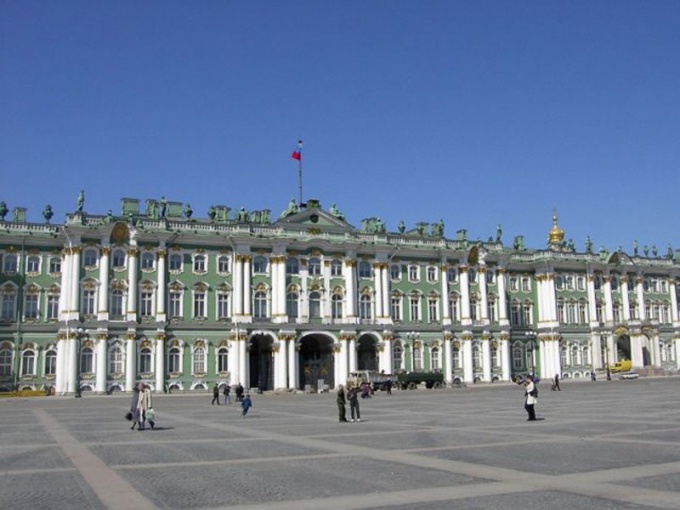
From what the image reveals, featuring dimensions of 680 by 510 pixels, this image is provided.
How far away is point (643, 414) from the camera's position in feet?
110

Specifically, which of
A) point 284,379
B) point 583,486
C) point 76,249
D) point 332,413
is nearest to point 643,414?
point 332,413

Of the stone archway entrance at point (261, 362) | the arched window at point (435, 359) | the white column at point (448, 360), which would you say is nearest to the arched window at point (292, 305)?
the stone archway entrance at point (261, 362)

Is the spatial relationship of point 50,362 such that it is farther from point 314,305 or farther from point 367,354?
point 367,354

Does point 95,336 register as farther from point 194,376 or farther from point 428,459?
point 428,459

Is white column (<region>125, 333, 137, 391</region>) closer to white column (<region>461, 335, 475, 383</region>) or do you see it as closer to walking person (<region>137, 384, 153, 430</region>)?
white column (<region>461, 335, 475, 383</region>)

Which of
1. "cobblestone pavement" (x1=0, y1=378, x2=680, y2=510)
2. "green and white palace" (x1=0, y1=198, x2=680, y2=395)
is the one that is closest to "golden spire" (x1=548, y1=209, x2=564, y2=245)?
"green and white palace" (x1=0, y1=198, x2=680, y2=395)

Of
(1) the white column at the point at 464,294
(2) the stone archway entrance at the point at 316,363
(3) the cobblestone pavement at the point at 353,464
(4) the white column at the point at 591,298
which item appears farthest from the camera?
(4) the white column at the point at 591,298

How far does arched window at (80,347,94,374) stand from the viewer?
7100 centimetres

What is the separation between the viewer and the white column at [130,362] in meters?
71.9

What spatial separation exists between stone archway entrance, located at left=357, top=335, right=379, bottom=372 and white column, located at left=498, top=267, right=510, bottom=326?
17.4m

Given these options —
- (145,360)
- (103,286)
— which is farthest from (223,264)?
(145,360)

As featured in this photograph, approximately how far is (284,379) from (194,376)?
353 inches

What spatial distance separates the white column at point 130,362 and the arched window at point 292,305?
51.9ft

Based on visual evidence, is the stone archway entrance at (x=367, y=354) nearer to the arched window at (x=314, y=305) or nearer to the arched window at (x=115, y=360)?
the arched window at (x=314, y=305)
